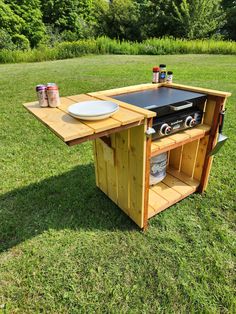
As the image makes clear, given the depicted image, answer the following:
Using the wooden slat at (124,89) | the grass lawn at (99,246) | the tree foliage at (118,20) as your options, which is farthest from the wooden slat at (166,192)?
the tree foliage at (118,20)


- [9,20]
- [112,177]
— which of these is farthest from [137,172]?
[9,20]

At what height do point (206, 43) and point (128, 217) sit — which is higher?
point (206, 43)

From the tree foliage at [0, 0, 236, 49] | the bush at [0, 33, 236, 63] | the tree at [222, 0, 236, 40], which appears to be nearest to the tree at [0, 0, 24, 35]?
the tree foliage at [0, 0, 236, 49]

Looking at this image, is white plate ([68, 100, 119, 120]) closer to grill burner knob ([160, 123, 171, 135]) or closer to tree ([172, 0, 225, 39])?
grill burner knob ([160, 123, 171, 135])

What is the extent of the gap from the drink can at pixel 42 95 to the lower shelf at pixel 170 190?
1019 mm

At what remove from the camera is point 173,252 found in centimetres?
139

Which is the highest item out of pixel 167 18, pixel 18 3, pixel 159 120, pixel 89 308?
pixel 18 3

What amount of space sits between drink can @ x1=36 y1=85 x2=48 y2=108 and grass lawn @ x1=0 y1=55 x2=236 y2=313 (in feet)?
2.97

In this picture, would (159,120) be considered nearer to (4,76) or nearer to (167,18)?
(4,76)

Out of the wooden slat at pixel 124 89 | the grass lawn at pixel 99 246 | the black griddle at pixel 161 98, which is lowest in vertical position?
the grass lawn at pixel 99 246

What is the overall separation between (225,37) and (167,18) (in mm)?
4313

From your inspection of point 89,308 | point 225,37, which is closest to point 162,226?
point 89,308

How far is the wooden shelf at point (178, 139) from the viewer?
1.33 metres

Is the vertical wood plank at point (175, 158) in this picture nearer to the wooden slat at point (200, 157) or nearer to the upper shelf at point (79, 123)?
the wooden slat at point (200, 157)
